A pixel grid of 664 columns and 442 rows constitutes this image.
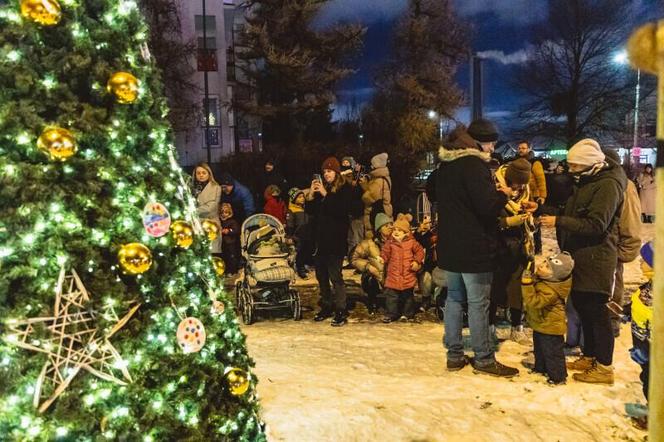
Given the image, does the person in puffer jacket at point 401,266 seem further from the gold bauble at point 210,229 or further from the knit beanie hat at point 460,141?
the gold bauble at point 210,229

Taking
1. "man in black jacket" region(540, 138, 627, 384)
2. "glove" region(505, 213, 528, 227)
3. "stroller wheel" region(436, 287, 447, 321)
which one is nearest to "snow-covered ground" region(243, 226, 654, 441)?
"man in black jacket" region(540, 138, 627, 384)

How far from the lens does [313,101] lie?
76.8 feet

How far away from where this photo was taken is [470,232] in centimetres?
533

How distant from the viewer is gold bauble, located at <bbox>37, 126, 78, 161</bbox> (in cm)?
258

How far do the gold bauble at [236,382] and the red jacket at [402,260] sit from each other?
440cm

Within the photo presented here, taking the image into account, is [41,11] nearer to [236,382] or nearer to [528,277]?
[236,382]

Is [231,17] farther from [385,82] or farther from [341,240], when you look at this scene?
[341,240]

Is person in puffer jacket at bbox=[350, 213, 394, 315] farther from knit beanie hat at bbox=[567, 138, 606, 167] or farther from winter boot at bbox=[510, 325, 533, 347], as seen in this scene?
knit beanie hat at bbox=[567, 138, 606, 167]

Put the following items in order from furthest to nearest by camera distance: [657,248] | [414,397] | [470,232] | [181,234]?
[470,232] → [414,397] → [181,234] → [657,248]

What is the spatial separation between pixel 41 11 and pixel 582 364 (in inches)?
202

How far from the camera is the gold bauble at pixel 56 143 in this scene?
258 cm

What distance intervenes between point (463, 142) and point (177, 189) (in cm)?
307

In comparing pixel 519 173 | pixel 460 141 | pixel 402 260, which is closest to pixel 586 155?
pixel 460 141

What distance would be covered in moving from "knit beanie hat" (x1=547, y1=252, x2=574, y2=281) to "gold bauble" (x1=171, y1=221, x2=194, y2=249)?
3.36 m
